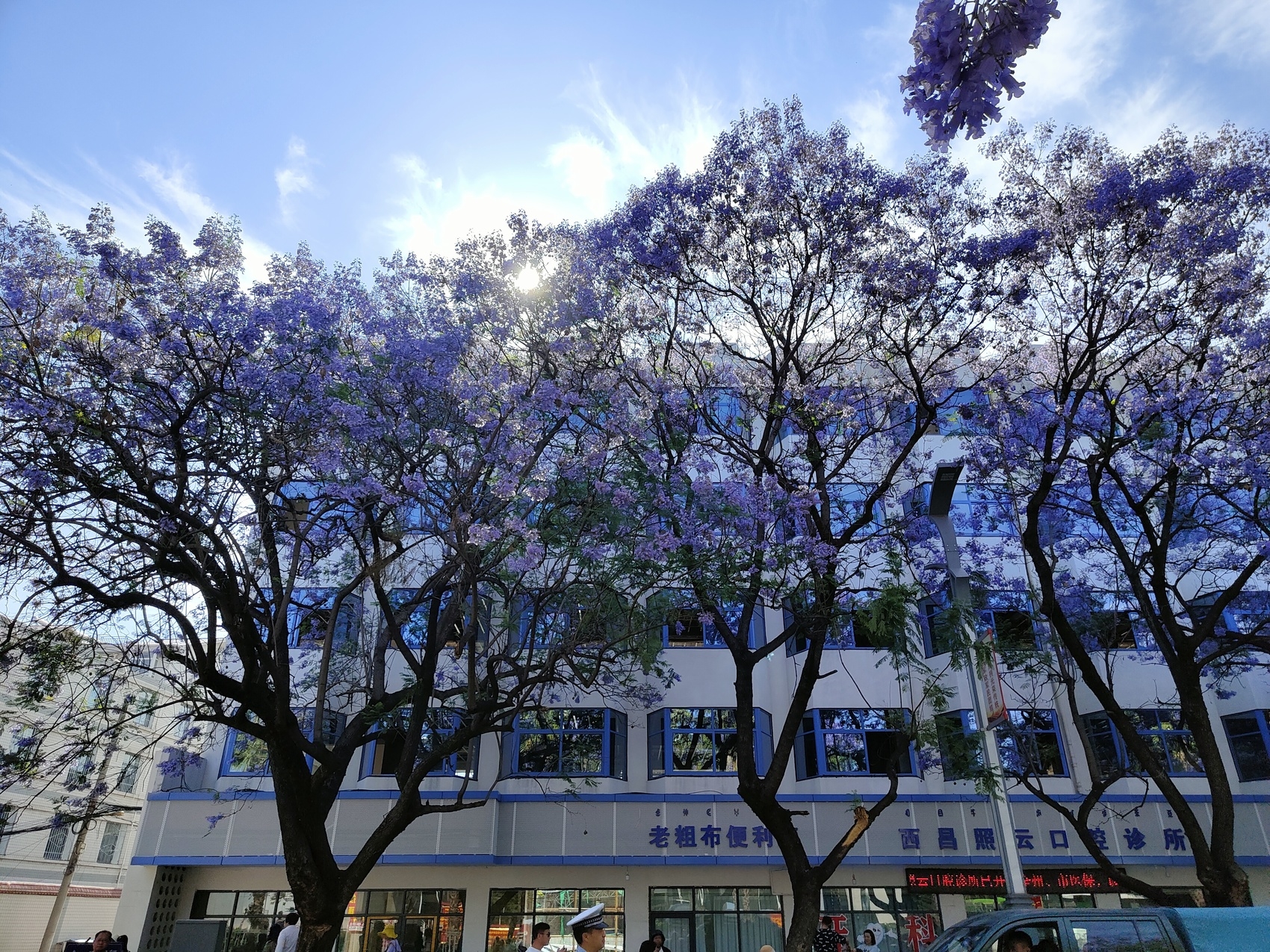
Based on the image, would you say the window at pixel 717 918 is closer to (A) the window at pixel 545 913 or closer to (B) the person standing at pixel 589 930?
(A) the window at pixel 545 913

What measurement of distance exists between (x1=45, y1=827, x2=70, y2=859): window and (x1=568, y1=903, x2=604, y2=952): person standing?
27207 mm

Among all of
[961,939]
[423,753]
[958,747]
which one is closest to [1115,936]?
[961,939]

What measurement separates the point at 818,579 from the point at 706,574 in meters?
1.50

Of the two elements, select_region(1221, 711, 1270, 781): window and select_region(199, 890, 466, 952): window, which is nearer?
select_region(199, 890, 466, 952): window

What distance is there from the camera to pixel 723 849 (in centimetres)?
1638

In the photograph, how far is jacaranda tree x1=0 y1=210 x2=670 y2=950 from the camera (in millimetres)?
8844

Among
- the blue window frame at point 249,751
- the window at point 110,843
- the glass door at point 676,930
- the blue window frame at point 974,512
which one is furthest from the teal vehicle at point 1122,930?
the window at point 110,843

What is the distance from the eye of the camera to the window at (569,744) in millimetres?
17297

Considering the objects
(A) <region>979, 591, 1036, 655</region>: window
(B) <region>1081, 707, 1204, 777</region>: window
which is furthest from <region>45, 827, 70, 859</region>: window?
(B) <region>1081, 707, 1204, 777</region>: window

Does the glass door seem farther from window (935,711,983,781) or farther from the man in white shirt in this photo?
the man in white shirt

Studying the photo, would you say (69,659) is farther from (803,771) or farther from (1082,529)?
(1082,529)

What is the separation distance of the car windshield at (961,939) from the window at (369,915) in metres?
12.5

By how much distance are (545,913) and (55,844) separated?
18.6 metres

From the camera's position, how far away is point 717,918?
55.0 feet
